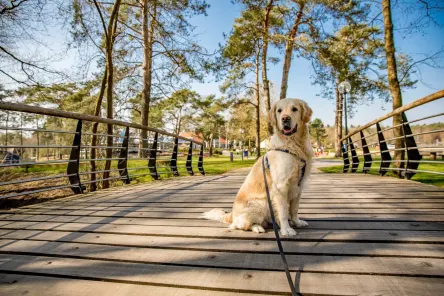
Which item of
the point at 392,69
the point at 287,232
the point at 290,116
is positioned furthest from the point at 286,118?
the point at 392,69

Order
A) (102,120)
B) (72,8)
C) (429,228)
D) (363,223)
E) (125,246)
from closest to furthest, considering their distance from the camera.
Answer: (125,246)
(429,228)
(363,223)
(102,120)
(72,8)

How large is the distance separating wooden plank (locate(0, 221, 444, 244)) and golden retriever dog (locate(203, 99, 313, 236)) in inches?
4.2

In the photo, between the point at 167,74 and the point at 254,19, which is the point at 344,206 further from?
the point at 254,19

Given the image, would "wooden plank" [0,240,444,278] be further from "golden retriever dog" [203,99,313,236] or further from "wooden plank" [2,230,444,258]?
"golden retriever dog" [203,99,313,236]

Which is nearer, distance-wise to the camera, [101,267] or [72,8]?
[101,267]

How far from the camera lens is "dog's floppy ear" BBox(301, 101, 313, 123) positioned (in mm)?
2041

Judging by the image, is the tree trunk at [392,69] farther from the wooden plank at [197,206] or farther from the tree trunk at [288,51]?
the tree trunk at [288,51]

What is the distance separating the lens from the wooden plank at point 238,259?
1219 mm

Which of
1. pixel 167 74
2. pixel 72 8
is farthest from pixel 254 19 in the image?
pixel 72 8

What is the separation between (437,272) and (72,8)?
7968 mm

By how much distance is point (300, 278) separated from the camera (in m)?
1.16

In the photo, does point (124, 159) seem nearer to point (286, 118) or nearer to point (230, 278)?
point (286, 118)

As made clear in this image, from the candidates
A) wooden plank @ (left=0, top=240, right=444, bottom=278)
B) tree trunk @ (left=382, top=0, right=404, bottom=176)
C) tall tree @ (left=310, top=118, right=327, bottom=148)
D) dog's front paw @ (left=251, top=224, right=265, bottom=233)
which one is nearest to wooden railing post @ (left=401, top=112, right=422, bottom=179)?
tree trunk @ (left=382, top=0, right=404, bottom=176)

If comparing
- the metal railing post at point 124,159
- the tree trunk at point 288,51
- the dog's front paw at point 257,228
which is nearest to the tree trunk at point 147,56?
the metal railing post at point 124,159
